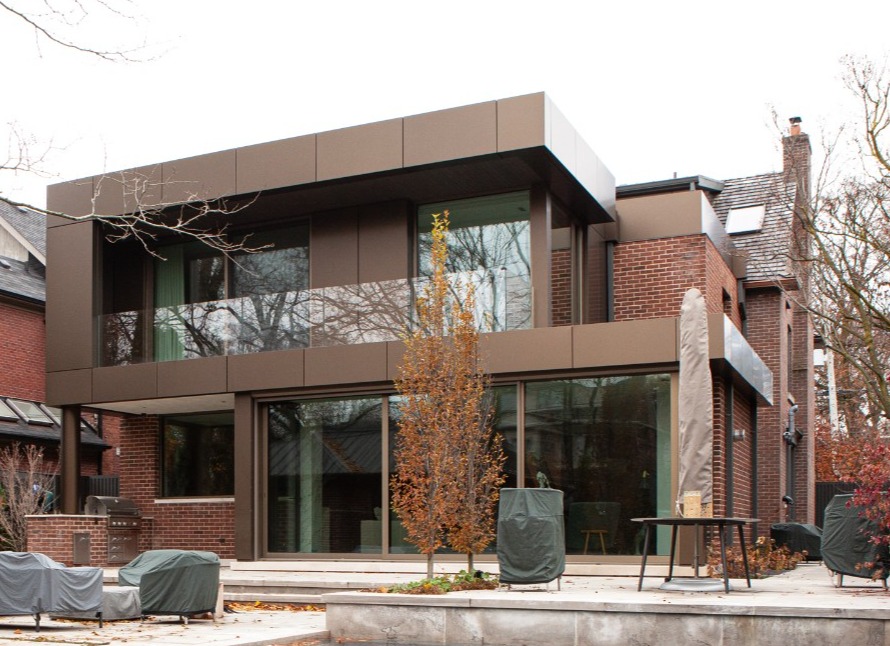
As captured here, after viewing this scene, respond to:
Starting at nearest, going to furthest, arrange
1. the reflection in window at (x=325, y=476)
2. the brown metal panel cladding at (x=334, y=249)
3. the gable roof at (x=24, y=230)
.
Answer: the reflection in window at (x=325, y=476)
the brown metal panel cladding at (x=334, y=249)
the gable roof at (x=24, y=230)

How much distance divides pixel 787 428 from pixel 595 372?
932 cm

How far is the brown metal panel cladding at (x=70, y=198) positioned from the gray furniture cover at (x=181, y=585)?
25.5ft

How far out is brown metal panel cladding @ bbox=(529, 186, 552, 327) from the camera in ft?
48.2

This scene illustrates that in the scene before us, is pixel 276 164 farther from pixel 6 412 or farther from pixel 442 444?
pixel 6 412

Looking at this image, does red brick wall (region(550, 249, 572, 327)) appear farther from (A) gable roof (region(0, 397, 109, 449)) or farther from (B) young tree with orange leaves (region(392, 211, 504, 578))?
(A) gable roof (region(0, 397, 109, 449))

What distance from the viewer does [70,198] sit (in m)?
17.9

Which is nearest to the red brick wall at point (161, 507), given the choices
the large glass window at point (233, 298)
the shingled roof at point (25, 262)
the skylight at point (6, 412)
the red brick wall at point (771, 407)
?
the large glass window at point (233, 298)

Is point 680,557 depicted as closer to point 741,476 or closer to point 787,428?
point 741,476

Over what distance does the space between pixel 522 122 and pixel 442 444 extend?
479cm

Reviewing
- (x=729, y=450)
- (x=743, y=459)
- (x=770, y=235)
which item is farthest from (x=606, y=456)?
(x=770, y=235)

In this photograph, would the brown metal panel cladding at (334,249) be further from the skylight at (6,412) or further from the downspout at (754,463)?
the skylight at (6,412)

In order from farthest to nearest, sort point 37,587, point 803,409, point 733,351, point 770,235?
point 803,409 < point 770,235 < point 733,351 < point 37,587

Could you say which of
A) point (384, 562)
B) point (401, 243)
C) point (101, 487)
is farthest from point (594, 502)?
point (101, 487)

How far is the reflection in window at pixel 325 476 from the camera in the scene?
1541 cm
